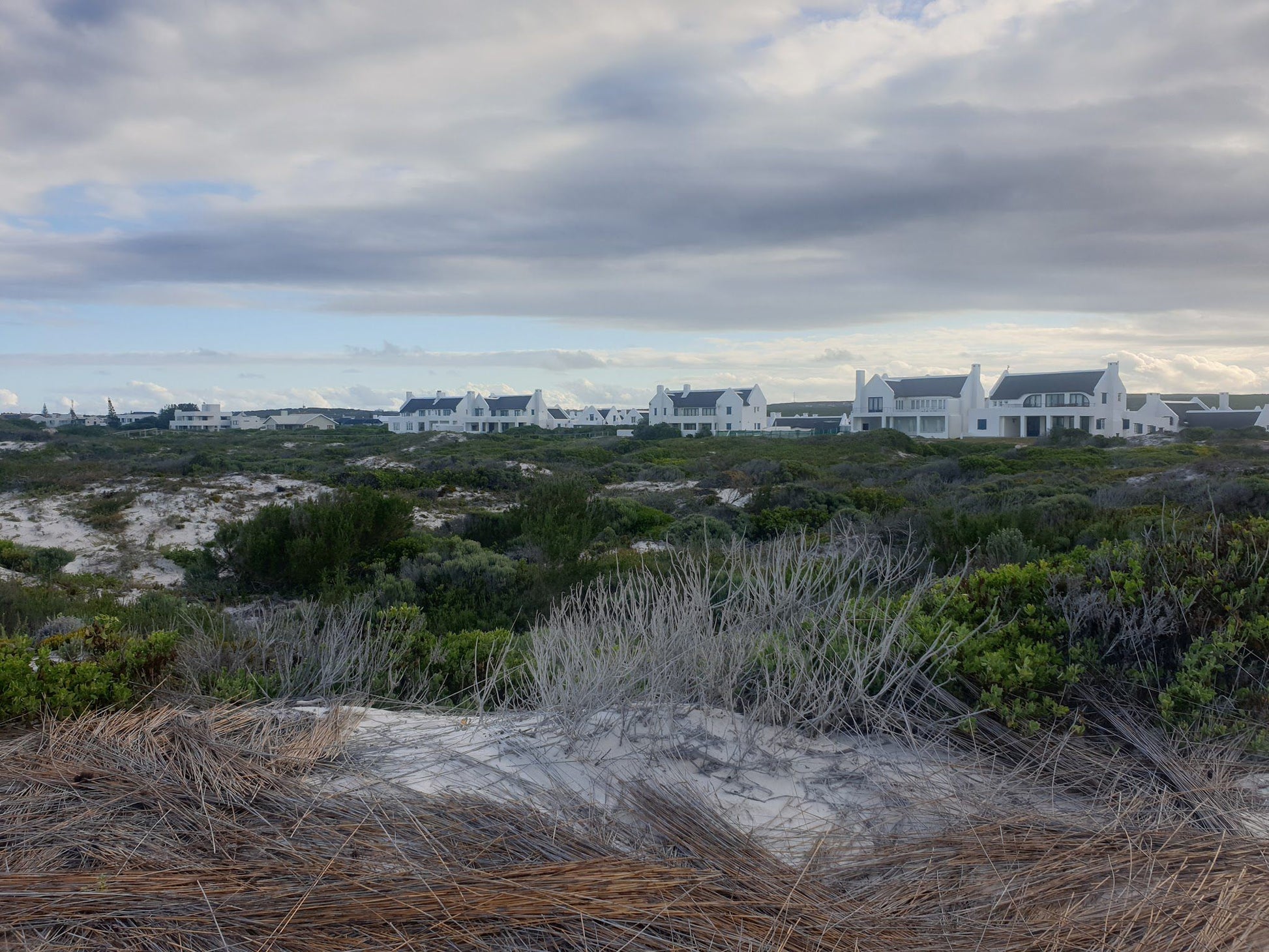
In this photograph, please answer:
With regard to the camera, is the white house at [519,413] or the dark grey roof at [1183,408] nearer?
the dark grey roof at [1183,408]

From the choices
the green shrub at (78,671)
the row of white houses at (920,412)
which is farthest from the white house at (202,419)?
the green shrub at (78,671)

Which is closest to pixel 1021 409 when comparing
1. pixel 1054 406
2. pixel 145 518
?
pixel 1054 406

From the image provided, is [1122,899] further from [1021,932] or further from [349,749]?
[349,749]

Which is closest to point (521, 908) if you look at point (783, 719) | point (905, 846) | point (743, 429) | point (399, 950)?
point (399, 950)

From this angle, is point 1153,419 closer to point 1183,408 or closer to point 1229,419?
point 1229,419

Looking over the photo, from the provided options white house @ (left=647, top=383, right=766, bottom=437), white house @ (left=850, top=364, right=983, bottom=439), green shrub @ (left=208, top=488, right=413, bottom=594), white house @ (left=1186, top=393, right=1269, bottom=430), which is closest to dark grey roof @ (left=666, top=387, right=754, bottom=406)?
white house @ (left=647, top=383, right=766, bottom=437)

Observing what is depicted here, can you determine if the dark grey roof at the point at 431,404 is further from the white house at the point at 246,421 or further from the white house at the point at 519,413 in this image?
the white house at the point at 246,421
